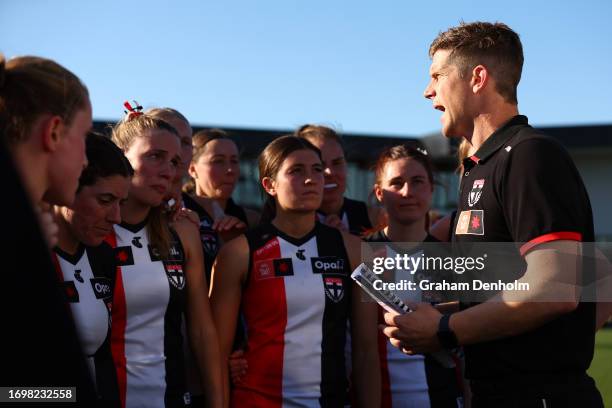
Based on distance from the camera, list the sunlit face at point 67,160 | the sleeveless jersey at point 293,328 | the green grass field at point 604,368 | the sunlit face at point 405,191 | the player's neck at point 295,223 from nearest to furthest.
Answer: the sunlit face at point 67,160, the sleeveless jersey at point 293,328, the player's neck at point 295,223, the sunlit face at point 405,191, the green grass field at point 604,368

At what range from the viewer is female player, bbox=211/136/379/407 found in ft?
13.2

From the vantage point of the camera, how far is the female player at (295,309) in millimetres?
4020

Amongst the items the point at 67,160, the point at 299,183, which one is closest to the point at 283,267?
the point at 299,183

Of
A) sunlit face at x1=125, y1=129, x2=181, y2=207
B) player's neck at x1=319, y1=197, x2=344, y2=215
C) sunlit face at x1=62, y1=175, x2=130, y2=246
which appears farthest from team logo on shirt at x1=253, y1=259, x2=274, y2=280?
player's neck at x1=319, y1=197, x2=344, y2=215

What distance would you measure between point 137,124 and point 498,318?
246 centimetres

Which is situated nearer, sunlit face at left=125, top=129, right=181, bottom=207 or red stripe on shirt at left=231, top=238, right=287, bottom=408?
sunlit face at left=125, top=129, right=181, bottom=207

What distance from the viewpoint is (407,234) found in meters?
4.93

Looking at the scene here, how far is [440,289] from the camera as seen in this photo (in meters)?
4.03

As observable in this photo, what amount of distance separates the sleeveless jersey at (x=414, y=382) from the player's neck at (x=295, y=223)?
2.66 feet

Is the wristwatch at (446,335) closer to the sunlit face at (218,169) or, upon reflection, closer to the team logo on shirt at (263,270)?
the team logo on shirt at (263,270)

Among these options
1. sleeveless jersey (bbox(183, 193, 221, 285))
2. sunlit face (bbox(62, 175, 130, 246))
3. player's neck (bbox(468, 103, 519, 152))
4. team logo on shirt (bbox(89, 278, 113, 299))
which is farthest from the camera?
sleeveless jersey (bbox(183, 193, 221, 285))

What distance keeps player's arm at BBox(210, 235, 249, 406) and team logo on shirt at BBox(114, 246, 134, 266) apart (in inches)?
23.5

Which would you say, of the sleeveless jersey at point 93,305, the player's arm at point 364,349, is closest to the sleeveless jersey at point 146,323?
the sleeveless jersey at point 93,305

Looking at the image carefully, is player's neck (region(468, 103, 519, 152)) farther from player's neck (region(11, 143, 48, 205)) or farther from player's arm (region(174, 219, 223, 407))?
player's neck (region(11, 143, 48, 205))
